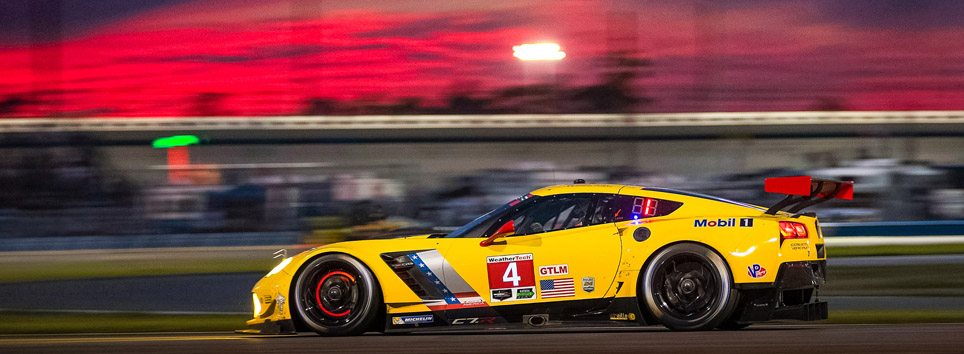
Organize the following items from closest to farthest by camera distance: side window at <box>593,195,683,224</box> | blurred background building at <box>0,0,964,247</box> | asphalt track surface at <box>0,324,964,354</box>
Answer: asphalt track surface at <box>0,324,964,354</box>, side window at <box>593,195,683,224</box>, blurred background building at <box>0,0,964,247</box>

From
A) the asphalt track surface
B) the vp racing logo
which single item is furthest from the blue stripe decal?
the vp racing logo

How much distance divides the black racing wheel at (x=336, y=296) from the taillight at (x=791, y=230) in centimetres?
259

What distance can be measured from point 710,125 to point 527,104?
13.5ft

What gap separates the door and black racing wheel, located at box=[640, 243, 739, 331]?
27 cm

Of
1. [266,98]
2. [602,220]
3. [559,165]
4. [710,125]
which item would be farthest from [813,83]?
[602,220]

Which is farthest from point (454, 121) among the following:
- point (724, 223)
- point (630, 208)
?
point (724, 223)

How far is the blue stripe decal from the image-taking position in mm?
7500

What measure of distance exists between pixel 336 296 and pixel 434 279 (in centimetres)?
66


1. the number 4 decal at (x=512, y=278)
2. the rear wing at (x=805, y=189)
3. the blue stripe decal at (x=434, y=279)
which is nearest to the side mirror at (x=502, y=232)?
the number 4 decal at (x=512, y=278)

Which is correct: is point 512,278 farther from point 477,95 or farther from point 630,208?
point 477,95

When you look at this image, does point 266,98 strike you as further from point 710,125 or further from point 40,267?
point 710,125

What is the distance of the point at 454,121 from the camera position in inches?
1022

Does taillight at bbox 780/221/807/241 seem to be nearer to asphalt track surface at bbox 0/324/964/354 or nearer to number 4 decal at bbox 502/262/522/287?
asphalt track surface at bbox 0/324/964/354

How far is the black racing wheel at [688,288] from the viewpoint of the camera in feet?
23.5
